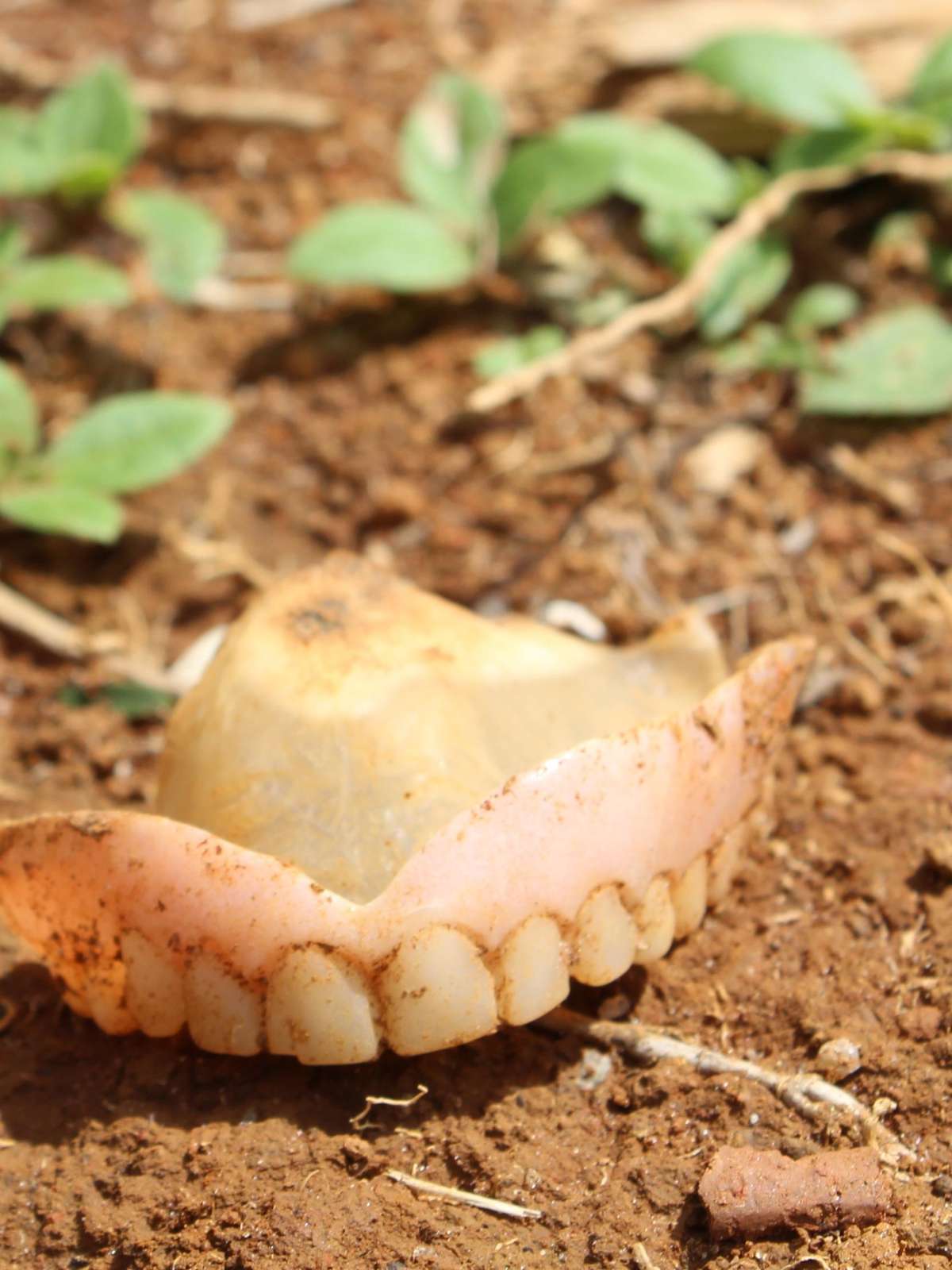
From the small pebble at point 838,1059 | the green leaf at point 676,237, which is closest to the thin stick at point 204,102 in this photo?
the green leaf at point 676,237

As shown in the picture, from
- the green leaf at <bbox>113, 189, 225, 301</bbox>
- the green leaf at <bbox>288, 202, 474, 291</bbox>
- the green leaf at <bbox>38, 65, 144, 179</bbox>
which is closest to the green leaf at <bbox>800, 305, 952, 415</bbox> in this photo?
the green leaf at <bbox>288, 202, 474, 291</bbox>

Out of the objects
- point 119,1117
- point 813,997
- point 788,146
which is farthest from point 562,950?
point 788,146

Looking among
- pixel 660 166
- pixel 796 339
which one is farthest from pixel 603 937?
pixel 660 166

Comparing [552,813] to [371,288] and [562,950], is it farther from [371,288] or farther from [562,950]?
[371,288]

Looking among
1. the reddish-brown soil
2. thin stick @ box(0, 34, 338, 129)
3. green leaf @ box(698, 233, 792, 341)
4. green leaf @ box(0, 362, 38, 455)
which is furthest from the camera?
thin stick @ box(0, 34, 338, 129)

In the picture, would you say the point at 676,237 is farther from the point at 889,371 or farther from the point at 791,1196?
the point at 791,1196

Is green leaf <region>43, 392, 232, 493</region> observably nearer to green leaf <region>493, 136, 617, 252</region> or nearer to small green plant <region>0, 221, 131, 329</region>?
small green plant <region>0, 221, 131, 329</region>
